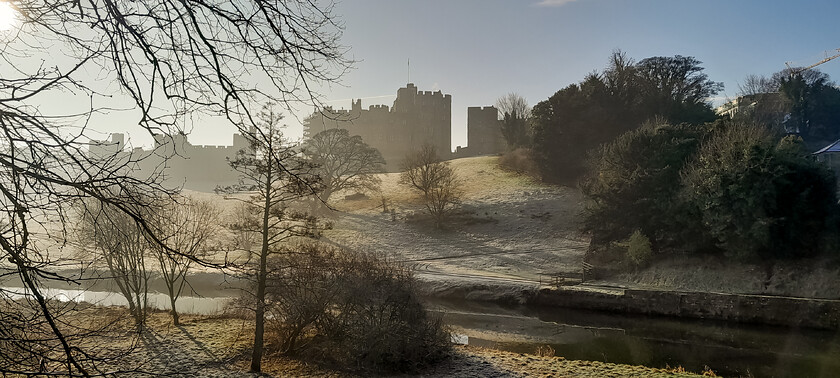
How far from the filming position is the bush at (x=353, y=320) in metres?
10.6

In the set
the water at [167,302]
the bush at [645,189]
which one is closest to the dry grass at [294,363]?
the water at [167,302]

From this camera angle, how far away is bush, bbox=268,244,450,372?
1062 cm

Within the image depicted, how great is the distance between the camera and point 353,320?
10.9 m

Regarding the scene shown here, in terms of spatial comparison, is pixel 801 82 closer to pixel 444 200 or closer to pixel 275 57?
pixel 444 200

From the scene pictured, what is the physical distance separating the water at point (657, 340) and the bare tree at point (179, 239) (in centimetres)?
770

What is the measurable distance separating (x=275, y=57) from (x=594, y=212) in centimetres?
2634

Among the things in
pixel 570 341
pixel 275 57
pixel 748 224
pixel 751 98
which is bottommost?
pixel 570 341

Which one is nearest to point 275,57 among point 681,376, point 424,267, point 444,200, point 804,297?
point 681,376

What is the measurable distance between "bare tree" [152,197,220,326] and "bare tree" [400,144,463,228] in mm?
17389

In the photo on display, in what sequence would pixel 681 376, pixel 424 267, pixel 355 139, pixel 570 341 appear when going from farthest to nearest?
pixel 355 139, pixel 424 267, pixel 570 341, pixel 681 376

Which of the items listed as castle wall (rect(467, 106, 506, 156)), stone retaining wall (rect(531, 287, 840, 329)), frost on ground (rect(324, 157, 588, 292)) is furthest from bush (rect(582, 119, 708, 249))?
castle wall (rect(467, 106, 506, 156))

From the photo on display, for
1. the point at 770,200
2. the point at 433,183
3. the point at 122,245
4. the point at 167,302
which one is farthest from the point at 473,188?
the point at 122,245

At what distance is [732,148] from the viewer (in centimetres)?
2147

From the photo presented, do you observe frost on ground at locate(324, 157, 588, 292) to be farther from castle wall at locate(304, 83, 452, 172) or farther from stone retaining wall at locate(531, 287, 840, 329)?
castle wall at locate(304, 83, 452, 172)
